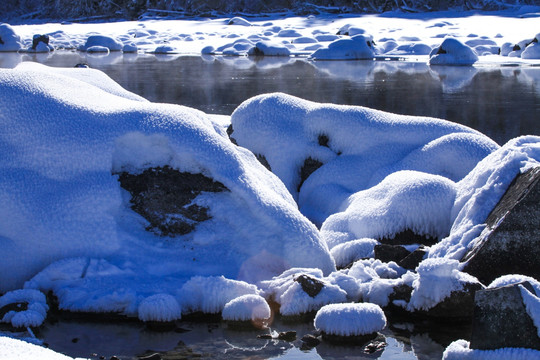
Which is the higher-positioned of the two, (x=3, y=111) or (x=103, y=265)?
(x=3, y=111)

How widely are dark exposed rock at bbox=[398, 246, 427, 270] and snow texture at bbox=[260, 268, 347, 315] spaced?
69 cm

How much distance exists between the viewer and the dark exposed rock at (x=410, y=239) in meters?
6.04

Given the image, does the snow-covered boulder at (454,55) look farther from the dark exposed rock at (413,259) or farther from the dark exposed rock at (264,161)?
the dark exposed rock at (413,259)

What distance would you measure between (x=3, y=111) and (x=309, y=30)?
3556cm

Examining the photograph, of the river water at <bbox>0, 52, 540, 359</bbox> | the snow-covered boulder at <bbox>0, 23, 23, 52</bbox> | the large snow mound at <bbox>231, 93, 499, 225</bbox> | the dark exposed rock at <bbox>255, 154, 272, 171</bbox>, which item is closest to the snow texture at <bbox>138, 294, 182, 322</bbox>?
the river water at <bbox>0, 52, 540, 359</bbox>

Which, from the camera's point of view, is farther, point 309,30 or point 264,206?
point 309,30

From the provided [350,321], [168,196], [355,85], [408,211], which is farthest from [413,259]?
[355,85]

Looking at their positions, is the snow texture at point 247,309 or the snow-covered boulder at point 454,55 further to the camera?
the snow-covered boulder at point 454,55

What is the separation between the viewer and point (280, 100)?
8461mm

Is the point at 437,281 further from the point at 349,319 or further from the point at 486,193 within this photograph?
the point at 486,193

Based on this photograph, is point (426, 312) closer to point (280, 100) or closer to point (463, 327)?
point (463, 327)

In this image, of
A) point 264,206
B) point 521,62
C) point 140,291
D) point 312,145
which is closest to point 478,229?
point 264,206

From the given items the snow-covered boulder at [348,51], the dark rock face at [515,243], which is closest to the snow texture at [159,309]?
the dark rock face at [515,243]

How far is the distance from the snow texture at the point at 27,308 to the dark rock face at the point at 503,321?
262 centimetres
